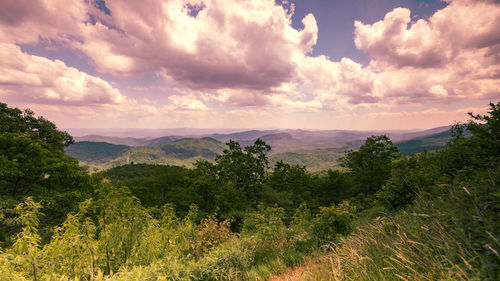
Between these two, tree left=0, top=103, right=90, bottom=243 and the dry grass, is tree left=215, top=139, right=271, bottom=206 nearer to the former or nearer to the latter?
tree left=0, top=103, right=90, bottom=243

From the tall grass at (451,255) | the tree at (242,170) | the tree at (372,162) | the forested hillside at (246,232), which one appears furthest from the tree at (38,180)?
the tree at (372,162)

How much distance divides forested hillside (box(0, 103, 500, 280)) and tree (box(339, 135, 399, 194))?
18.1 feet

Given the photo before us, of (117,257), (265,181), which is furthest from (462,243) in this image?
(265,181)

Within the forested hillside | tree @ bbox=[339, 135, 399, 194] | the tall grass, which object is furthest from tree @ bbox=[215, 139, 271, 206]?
the tall grass

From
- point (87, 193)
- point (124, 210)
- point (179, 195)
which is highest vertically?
point (124, 210)

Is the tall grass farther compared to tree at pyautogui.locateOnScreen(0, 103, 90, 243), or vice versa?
tree at pyautogui.locateOnScreen(0, 103, 90, 243)

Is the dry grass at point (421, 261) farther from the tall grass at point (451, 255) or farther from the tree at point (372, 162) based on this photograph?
the tree at point (372, 162)

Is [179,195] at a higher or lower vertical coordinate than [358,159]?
lower

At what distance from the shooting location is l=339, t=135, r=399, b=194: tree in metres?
28.0

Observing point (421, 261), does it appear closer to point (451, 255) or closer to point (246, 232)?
point (451, 255)

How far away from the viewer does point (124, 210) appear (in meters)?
7.69

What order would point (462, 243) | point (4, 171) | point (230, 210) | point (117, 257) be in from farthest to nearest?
point (230, 210) → point (4, 171) → point (117, 257) → point (462, 243)

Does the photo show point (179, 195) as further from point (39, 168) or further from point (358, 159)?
point (358, 159)

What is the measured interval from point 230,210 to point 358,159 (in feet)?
72.3
